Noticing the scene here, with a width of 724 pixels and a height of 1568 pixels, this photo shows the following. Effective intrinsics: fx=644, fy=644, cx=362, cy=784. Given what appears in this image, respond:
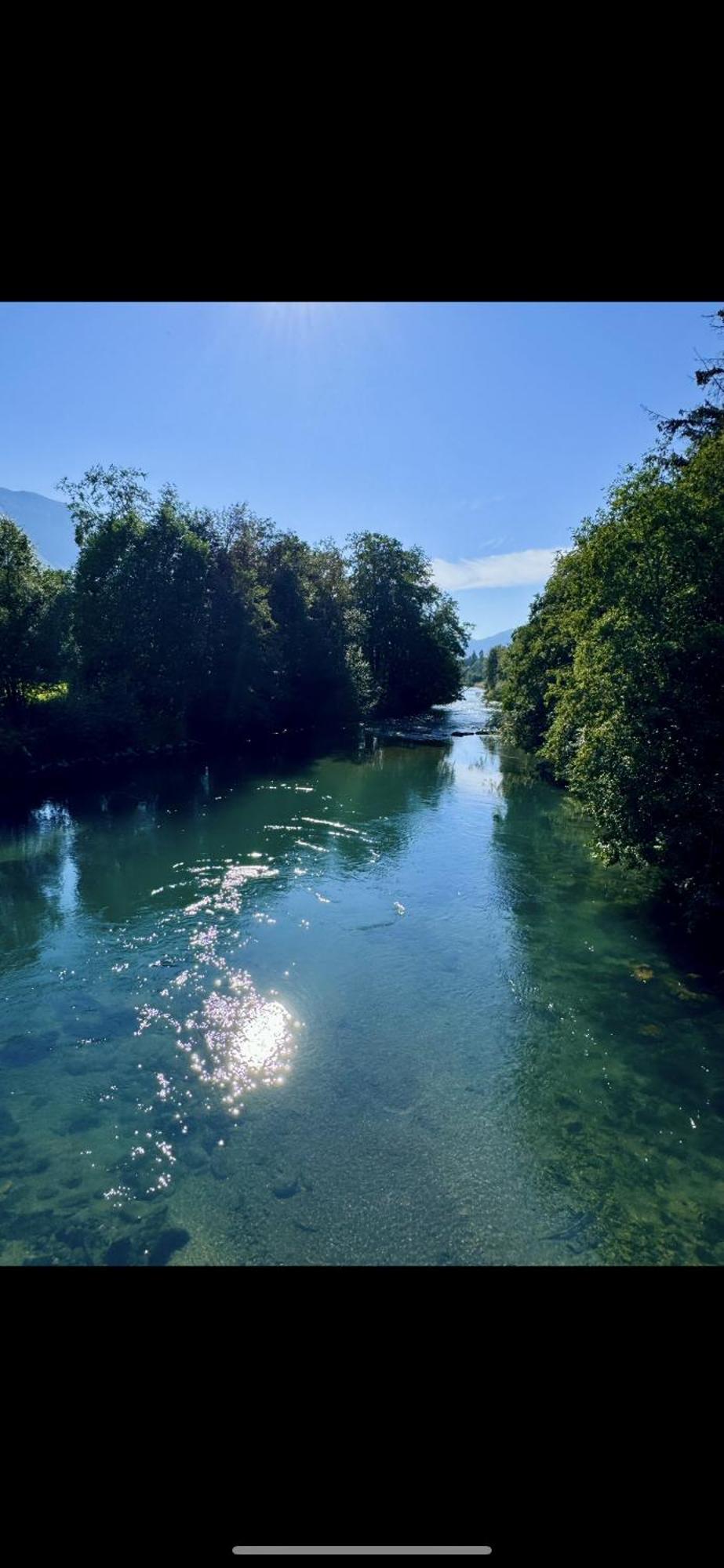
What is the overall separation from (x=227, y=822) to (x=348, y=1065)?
1000 centimetres

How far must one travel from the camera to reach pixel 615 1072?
6.77 meters

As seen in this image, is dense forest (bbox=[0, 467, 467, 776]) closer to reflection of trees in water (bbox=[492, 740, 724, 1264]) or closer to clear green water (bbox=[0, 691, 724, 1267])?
clear green water (bbox=[0, 691, 724, 1267])

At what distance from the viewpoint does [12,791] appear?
18.9 metres

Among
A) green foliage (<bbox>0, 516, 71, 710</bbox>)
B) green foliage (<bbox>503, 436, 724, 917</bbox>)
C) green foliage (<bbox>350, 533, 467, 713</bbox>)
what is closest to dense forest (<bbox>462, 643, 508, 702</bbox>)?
green foliage (<bbox>350, 533, 467, 713</bbox>)

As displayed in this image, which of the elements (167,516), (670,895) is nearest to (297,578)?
(167,516)

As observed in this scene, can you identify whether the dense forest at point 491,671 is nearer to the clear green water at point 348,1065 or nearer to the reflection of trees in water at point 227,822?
the reflection of trees in water at point 227,822

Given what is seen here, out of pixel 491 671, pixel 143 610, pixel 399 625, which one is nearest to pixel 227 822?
pixel 143 610

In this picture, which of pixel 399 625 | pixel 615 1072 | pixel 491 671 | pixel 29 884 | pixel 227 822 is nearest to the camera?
pixel 615 1072

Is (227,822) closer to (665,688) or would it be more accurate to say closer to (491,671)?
(665,688)

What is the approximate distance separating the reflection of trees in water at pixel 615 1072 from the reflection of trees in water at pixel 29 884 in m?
7.11

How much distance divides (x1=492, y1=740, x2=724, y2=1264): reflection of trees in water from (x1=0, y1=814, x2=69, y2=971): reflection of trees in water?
7.11 meters

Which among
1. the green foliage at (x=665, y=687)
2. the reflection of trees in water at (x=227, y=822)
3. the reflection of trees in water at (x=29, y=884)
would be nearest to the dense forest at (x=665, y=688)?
the green foliage at (x=665, y=687)
